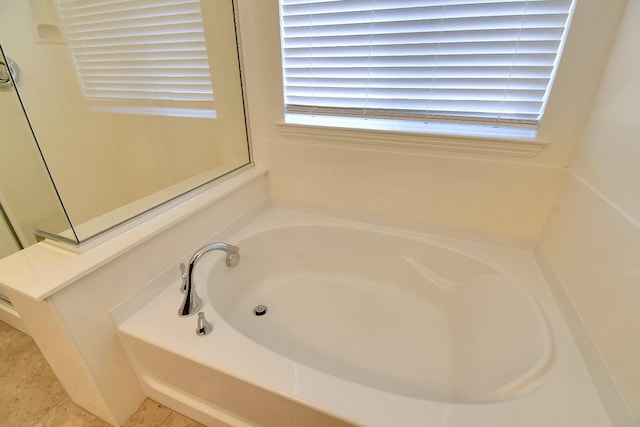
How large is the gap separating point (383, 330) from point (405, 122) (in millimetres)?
976

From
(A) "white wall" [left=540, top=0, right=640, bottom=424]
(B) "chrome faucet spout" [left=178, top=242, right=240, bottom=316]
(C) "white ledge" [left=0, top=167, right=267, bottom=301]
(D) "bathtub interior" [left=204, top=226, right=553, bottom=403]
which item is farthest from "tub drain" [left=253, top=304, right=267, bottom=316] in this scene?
(A) "white wall" [left=540, top=0, right=640, bottom=424]

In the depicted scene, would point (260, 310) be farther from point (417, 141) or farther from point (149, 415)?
point (417, 141)

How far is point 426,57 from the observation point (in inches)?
47.5

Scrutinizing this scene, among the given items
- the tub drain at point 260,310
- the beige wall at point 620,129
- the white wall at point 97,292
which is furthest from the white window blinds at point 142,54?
the beige wall at point 620,129

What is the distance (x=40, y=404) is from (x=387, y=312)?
4.94 feet

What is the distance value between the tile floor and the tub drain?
49 cm

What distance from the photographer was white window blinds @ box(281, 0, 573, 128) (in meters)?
1.06

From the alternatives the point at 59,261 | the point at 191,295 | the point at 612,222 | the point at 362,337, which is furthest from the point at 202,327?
the point at 612,222

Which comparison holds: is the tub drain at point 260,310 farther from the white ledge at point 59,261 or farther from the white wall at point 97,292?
the white ledge at point 59,261

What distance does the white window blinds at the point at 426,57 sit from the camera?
1.06m

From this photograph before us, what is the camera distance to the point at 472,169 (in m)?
1.26

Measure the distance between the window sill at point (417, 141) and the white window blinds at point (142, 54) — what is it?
23.4 inches

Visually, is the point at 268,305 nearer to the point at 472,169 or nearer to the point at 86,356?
the point at 86,356

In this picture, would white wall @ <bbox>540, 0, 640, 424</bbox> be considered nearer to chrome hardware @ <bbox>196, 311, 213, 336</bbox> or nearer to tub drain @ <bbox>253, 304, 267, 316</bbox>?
chrome hardware @ <bbox>196, 311, 213, 336</bbox>
